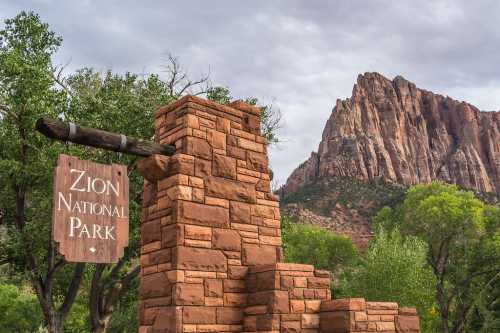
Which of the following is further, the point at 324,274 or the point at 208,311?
the point at 324,274

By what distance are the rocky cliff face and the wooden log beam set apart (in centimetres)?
8801

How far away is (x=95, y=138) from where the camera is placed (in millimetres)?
6883

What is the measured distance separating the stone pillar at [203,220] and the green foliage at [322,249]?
107 ft

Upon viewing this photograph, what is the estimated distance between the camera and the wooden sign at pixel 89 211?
20.0 ft

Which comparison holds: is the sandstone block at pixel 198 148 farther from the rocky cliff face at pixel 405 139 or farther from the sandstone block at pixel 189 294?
→ the rocky cliff face at pixel 405 139

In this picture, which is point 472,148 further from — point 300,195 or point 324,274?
point 324,274

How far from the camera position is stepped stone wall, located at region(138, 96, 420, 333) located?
6.70 meters

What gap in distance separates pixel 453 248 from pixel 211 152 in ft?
95.7

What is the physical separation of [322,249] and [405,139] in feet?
301

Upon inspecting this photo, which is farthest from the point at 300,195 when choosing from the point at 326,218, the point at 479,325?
the point at 479,325

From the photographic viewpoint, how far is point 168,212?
22.8 ft

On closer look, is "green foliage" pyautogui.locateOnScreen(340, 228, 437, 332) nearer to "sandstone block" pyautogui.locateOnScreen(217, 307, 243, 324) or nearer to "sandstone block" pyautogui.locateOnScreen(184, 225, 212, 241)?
"sandstone block" pyautogui.locateOnScreen(217, 307, 243, 324)

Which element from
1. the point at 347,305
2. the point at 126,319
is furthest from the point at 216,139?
the point at 126,319

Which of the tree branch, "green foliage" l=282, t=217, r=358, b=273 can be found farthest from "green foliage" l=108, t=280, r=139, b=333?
"green foliage" l=282, t=217, r=358, b=273
